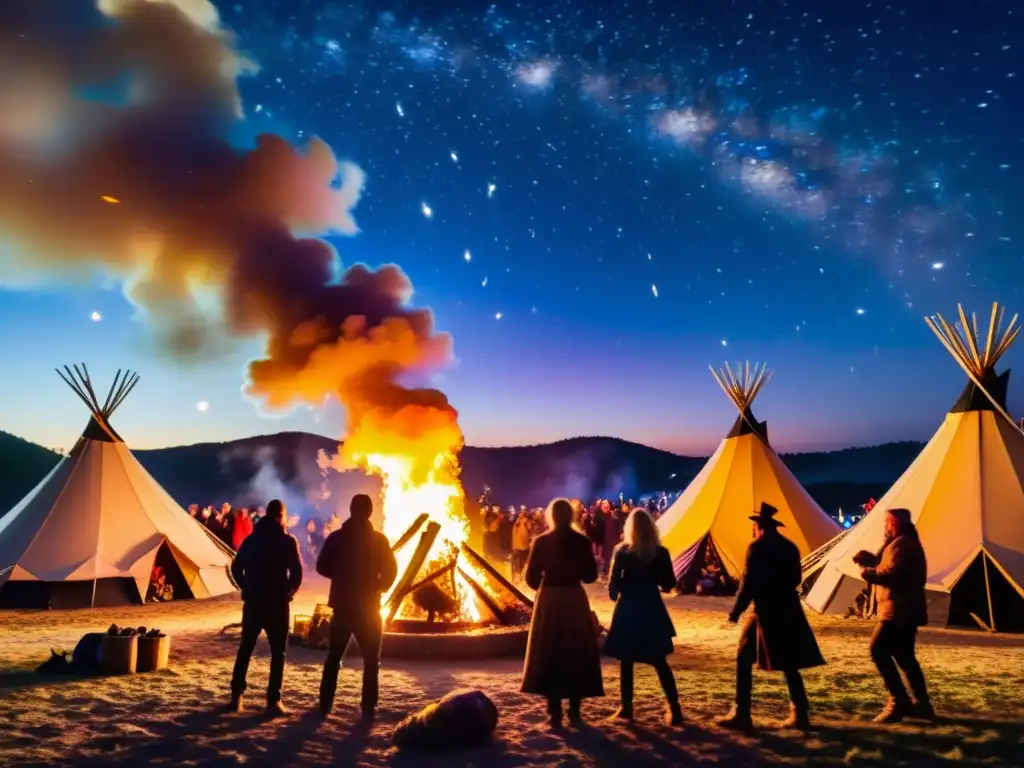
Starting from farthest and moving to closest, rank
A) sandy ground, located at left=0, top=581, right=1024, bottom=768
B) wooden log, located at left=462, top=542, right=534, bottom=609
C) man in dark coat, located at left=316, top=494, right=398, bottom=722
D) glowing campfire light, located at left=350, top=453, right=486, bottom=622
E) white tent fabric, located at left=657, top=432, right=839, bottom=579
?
white tent fabric, located at left=657, top=432, right=839, bottom=579
glowing campfire light, located at left=350, top=453, right=486, bottom=622
wooden log, located at left=462, top=542, right=534, bottom=609
man in dark coat, located at left=316, top=494, right=398, bottom=722
sandy ground, located at left=0, top=581, right=1024, bottom=768

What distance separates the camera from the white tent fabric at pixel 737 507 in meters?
16.0

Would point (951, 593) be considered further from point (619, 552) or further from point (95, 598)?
point (95, 598)

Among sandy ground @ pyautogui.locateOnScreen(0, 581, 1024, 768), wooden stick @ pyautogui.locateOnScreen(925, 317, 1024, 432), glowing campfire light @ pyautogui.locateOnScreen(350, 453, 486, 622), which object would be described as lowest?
sandy ground @ pyautogui.locateOnScreen(0, 581, 1024, 768)

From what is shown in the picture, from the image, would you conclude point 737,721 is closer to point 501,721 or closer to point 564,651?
point 564,651

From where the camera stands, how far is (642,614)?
559cm

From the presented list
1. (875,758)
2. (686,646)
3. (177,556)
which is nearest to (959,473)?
(686,646)

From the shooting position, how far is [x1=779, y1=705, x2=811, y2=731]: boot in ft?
18.2

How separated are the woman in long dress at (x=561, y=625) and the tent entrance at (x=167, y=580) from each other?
35.3ft

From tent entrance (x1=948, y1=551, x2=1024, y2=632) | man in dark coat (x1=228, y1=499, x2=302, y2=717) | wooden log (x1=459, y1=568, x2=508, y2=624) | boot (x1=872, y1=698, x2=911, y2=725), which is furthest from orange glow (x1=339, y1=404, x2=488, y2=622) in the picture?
tent entrance (x1=948, y1=551, x2=1024, y2=632)

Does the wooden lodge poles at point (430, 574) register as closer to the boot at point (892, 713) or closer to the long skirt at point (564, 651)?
the long skirt at point (564, 651)

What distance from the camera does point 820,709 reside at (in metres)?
6.32

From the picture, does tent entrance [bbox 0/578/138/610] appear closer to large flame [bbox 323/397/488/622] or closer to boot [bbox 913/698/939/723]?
large flame [bbox 323/397/488/622]

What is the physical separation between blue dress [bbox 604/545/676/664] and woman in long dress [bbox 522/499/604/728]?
0.19 m

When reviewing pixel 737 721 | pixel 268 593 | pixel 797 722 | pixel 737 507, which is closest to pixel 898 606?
pixel 797 722
